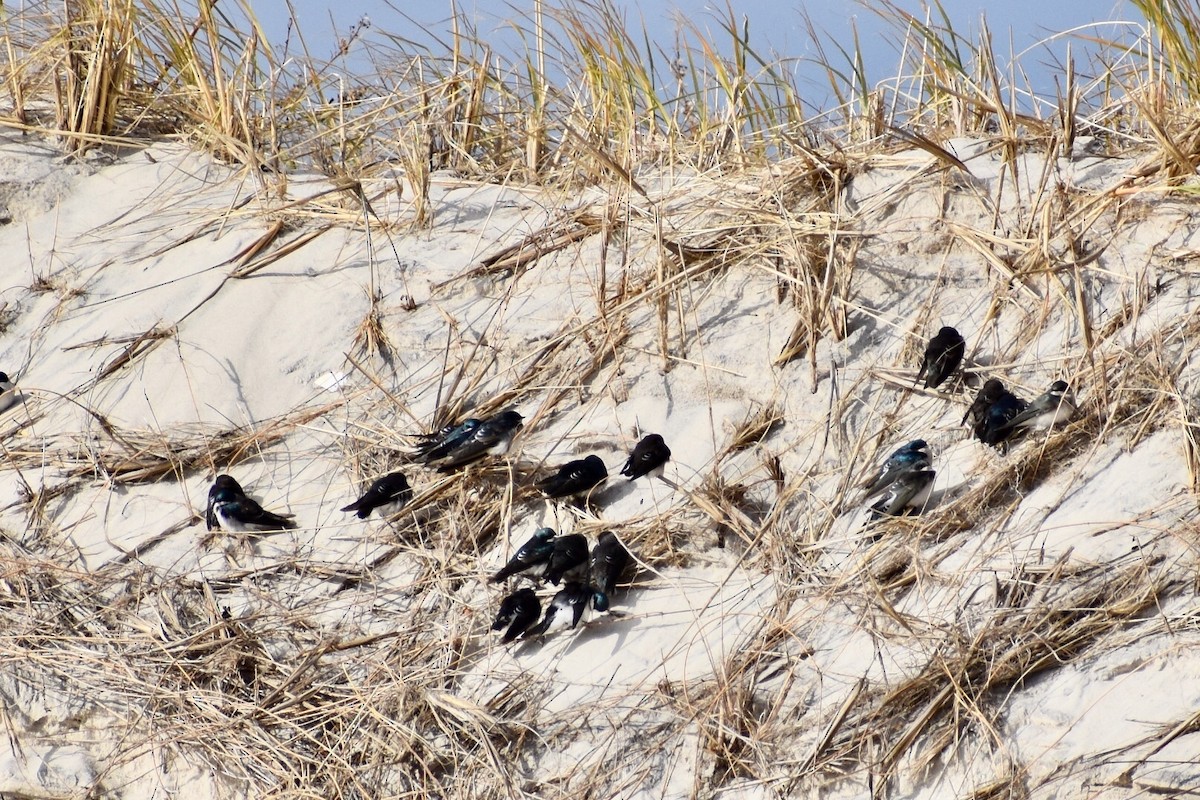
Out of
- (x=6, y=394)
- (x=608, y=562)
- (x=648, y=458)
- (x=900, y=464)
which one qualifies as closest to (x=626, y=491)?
(x=648, y=458)

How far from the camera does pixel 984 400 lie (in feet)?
16.0

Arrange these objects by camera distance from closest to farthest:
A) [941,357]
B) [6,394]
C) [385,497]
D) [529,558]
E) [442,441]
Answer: [529,558], [941,357], [385,497], [442,441], [6,394]

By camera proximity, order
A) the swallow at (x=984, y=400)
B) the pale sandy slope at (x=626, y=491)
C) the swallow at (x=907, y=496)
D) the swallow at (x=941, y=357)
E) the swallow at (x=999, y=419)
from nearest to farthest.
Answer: the pale sandy slope at (x=626, y=491)
the swallow at (x=907, y=496)
the swallow at (x=999, y=419)
the swallow at (x=984, y=400)
the swallow at (x=941, y=357)

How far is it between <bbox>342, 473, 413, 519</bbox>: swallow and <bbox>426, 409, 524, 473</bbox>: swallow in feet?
0.49

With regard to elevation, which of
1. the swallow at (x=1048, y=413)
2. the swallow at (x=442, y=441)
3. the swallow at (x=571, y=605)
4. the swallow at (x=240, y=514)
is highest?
the swallow at (x=1048, y=413)

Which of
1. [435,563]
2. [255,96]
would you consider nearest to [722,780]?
[435,563]

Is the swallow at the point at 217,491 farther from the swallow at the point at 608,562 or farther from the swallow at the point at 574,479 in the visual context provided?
the swallow at the point at 608,562

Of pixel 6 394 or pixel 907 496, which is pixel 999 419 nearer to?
pixel 907 496

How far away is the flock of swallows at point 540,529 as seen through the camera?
15.4 ft

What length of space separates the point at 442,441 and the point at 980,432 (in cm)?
211

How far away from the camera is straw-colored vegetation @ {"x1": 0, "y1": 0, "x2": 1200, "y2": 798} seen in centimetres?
411

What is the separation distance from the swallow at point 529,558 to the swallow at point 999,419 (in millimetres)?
1612

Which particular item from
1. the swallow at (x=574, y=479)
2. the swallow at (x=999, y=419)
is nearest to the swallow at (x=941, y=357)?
the swallow at (x=999, y=419)

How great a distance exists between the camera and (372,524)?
211 inches
